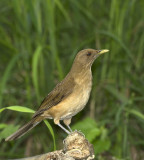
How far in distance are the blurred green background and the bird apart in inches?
41.8

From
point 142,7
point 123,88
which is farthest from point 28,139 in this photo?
point 142,7

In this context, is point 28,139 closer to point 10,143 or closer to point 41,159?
point 10,143

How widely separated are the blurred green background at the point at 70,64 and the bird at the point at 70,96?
3.48 ft

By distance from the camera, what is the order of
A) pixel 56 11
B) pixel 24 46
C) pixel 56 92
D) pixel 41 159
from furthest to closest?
pixel 56 11, pixel 24 46, pixel 56 92, pixel 41 159

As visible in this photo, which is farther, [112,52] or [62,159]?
[112,52]

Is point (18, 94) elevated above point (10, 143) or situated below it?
above

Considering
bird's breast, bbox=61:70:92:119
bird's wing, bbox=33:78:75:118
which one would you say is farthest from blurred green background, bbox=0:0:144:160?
bird's breast, bbox=61:70:92:119

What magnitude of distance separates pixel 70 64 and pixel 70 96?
140 cm

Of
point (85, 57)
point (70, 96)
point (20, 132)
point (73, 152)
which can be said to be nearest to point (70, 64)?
point (85, 57)

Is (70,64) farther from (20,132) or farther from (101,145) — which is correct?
(20,132)

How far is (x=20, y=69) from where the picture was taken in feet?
18.7

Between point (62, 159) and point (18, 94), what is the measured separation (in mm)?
3020

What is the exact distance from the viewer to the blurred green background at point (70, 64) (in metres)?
5.13

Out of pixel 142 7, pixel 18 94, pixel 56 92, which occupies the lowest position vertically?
pixel 56 92
